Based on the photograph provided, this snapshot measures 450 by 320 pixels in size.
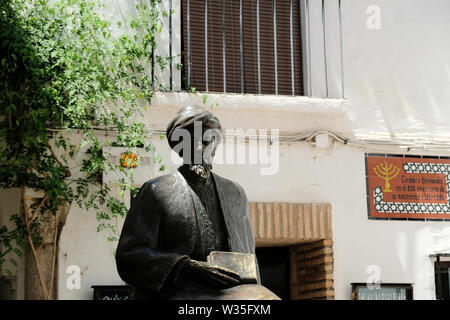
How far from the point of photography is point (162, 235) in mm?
A: 3604

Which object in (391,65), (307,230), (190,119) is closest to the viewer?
(190,119)

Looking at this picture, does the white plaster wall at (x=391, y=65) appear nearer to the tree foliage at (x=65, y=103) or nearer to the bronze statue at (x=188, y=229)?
the tree foliage at (x=65, y=103)

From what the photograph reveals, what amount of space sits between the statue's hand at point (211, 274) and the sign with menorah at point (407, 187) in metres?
5.33

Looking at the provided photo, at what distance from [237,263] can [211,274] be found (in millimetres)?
189

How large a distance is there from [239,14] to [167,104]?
1513mm

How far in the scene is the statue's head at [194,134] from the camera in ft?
12.1

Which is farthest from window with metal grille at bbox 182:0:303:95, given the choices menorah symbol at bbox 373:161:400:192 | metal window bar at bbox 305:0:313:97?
menorah symbol at bbox 373:161:400:192

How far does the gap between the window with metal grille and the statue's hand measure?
5239mm

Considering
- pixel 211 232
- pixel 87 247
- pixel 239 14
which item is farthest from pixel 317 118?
pixel 211 232

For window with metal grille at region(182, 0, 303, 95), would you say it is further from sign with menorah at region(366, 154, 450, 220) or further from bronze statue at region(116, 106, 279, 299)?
bronze statue at region(116, 106, 279, 299)

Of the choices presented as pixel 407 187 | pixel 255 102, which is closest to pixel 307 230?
pixel 407 187

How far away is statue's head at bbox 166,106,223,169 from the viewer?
370cm

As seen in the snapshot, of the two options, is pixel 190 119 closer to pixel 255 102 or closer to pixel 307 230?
pixel 255 102

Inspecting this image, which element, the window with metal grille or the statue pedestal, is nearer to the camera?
the statue pedestal
